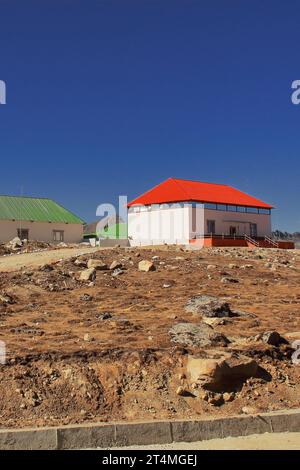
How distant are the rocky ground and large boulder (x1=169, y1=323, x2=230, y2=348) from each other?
0.06 ft

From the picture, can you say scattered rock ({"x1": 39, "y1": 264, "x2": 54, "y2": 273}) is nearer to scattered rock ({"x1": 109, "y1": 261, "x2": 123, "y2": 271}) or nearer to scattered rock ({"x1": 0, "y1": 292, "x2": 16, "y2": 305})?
scattered rock ({"x1": 109, "y1": 261, "x2": 123, "y2": 271})

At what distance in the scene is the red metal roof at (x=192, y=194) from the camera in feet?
141

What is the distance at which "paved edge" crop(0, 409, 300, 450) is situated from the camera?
23.2 feet

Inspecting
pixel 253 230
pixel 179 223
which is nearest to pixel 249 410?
pixel 179 223

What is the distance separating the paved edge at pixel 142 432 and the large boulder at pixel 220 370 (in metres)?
0.81

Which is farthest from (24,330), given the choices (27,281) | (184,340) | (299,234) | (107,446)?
(299,234)

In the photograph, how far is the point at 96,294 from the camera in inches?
550

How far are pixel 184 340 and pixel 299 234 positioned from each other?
48.8 m

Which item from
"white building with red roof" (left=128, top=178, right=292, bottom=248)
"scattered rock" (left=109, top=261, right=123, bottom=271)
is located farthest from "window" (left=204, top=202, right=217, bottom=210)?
"scattered rock" (left=109, top=261, right=123, bottom=271)

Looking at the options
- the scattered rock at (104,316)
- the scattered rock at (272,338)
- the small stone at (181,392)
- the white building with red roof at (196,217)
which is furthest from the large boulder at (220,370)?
the white building with red roof at (196,217)

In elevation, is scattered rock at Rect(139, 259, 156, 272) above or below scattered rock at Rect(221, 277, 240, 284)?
above

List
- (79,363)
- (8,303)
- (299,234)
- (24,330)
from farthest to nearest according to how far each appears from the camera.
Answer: (299,234), (8,303), (24,330), (79,363)

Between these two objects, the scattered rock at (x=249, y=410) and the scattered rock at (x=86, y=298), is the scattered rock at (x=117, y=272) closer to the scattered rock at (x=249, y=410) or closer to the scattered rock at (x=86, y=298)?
the scattered rock at (x=86, y=298)

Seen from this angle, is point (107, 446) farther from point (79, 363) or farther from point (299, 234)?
point (299, 234)
